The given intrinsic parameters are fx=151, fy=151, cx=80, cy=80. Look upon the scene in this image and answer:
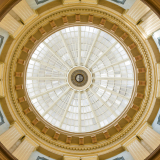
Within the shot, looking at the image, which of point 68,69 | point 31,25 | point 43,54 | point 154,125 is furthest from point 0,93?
point 154,125

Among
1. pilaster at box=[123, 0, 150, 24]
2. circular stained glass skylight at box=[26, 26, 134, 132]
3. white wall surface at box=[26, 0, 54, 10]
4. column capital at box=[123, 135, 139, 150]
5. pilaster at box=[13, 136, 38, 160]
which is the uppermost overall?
white wall surface at box=[26, 0, 54, 10]

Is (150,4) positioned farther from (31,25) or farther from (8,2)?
(31,25)

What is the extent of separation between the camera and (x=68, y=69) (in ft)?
77.4

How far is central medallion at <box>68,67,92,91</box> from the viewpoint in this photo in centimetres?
2370

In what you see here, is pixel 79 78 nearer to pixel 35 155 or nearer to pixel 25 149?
pixel 35 155

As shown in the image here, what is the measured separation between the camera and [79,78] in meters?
24.1

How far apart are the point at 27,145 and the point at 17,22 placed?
12.0 metres

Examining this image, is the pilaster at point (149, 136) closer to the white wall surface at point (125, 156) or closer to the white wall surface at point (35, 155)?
the white wall surface at point (125, 156)

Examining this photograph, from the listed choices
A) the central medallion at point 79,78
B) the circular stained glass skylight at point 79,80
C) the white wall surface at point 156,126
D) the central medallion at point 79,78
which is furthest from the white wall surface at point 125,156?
the central medallion at point 79,78

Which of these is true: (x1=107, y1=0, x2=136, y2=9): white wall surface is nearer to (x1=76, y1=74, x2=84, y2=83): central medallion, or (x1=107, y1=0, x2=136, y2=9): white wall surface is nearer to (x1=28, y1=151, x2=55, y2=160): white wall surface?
(x1=76, y1=74, x2=84, y2=83): central medallion

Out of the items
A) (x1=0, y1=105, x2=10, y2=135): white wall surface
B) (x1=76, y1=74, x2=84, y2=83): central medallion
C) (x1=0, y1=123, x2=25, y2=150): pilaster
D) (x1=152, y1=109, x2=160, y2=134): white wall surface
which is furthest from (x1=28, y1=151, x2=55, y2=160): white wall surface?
(x1=76, y1=74, x2=84, y2=83): central medallion

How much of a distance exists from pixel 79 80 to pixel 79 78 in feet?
1.05

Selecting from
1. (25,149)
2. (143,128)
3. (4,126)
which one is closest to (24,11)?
(4,126)

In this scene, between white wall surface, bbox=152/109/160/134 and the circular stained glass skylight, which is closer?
white wall surface, bbox=152/109/160/134
